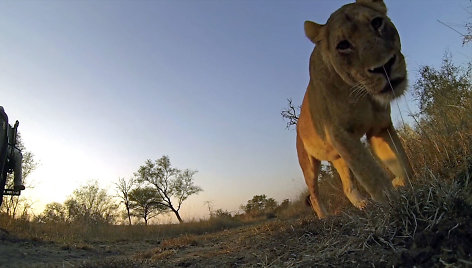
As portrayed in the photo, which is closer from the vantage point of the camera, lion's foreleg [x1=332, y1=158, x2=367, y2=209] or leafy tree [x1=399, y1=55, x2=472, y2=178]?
leafy tree [x1=399, y1=55, x2=472, y2=178]

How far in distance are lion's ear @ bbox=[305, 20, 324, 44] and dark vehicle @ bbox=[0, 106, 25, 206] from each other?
5.24m

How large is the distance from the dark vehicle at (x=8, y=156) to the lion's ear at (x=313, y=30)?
17.2ft

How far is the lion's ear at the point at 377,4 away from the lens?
3.20 m

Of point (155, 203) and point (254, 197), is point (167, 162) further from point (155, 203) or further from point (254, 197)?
point (254, 197)

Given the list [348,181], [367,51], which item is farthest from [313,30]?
[348,181]

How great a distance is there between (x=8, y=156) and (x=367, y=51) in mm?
6482

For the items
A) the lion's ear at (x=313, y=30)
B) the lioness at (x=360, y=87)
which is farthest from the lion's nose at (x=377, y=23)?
the lion's ear at (x=313, y=30)

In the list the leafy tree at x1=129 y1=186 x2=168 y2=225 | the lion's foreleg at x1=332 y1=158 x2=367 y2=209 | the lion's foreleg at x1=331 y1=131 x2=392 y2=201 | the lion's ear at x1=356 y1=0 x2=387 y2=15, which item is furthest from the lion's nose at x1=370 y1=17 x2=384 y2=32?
the leafy tree at x1=129 y1=186 x2=168 y2=225

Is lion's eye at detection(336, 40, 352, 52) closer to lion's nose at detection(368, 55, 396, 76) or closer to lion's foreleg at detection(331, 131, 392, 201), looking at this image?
lion's nose at detection(368, 55, 396, 76)

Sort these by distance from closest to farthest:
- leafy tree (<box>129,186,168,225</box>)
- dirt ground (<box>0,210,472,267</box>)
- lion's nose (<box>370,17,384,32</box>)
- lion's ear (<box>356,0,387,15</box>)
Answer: dirt ground (<box>0,210,472,267</box>), lion's nose (<box>370,17,384,32</box>), lion's ear (<box>356,0,387,15</box>), leafy tree (<box>129,186,168,225</box>)

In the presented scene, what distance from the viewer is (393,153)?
344cm

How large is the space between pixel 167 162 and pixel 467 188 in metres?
56.0

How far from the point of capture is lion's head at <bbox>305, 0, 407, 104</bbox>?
2.61 meters

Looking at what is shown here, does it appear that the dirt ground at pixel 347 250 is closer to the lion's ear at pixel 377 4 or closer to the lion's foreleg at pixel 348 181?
the lion's foreleg at pixel 348 181
